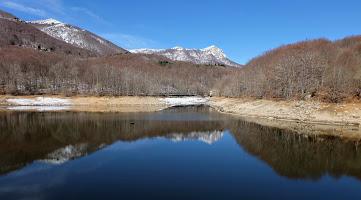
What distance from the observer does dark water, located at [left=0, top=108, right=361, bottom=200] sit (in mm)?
18469

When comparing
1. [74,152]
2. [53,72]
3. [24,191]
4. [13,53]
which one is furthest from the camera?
[13,53]

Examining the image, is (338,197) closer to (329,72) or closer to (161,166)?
(161,166)

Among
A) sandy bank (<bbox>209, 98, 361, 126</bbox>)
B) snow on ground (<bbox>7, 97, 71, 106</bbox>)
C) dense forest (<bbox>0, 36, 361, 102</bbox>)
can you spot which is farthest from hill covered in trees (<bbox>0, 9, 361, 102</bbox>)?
Result: snow on ground (<bbox>7, 97, 71, 106</bbox>)

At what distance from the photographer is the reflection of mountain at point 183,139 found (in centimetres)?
2541

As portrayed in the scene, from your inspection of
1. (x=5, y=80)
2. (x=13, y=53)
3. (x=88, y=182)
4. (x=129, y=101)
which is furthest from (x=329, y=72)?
(x=13, y=53)

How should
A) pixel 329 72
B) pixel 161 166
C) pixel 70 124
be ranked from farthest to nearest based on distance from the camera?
pixel 329 72 → pixel 70 124 → pixel 161 166

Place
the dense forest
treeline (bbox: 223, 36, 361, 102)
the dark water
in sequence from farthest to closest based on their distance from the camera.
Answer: the dense forest → treeline (bbox: 223, 36, 361, 102) → the dark water

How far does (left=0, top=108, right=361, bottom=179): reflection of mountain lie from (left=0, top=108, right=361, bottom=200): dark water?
8 cm

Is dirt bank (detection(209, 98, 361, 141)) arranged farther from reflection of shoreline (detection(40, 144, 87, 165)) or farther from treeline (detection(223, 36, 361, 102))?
reflection of shoreline (detection(40, 144, 87, 165))

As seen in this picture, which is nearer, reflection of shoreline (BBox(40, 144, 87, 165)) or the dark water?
the dark water

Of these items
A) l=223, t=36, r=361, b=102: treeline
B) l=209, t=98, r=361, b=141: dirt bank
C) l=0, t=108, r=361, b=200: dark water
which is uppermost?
l=223, t=36, r=361, b=102: treeline

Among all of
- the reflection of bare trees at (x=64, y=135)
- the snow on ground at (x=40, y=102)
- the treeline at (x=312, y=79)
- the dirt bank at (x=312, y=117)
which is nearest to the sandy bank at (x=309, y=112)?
the dirt bank at (x=312, y=117)

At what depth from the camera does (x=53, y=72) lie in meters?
146

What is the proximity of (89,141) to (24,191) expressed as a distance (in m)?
17.6
